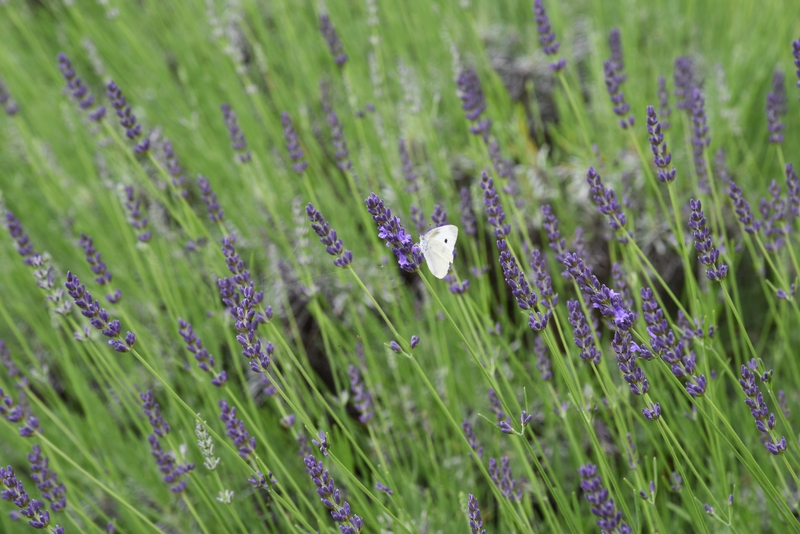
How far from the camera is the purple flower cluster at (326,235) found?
→ 137cm

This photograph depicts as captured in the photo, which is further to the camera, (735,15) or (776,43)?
(735,15)

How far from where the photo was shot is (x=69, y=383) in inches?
120

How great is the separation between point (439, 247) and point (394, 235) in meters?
0.34

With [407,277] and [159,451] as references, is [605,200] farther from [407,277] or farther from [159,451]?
[407,277]

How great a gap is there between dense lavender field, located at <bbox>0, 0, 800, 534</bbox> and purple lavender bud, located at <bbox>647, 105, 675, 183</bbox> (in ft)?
0.04

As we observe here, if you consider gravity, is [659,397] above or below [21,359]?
below

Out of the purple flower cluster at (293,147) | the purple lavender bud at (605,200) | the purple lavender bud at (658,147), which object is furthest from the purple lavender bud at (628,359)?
the purple flower cluster at (293,147)

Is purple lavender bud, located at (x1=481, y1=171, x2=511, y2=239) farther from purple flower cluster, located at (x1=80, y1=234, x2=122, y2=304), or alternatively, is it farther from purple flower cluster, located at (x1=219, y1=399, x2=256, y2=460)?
purple flower cluster, located at (x1=80, y1=234, x2=122, y2=304)

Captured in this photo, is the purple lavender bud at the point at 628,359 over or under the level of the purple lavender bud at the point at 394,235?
under

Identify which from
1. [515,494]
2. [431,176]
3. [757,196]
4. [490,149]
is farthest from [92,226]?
[757,196]

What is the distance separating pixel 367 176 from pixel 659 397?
1.65 metres

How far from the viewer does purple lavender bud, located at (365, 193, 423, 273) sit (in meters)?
1.30

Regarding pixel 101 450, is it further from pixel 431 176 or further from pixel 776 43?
pixel 776 43

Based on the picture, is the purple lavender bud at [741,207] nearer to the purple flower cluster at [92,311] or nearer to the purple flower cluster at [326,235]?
the purple flower cluster at [326,235]
